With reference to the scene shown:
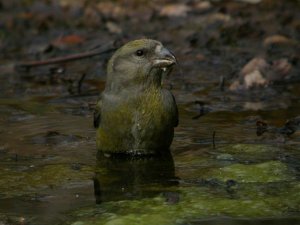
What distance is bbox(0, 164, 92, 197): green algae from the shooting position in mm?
5527

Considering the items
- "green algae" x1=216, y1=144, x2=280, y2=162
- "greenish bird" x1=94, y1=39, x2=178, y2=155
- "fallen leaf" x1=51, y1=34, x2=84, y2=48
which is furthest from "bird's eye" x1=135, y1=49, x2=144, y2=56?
"fallen leaf" x1=51, y1=34, x2=84, y2=48

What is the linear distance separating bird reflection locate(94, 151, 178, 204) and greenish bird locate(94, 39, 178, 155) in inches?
2.6

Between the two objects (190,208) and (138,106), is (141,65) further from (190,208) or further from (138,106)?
(190,208)

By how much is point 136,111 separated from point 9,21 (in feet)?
25.2

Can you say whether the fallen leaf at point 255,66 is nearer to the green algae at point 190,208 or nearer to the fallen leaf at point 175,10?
the fallen leaf at point 175,10

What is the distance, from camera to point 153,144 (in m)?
6.21

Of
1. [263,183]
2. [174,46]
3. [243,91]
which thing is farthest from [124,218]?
[174,46]

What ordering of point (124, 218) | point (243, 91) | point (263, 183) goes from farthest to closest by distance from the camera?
point (243, 91) → point (263, 183) → point (124, 218)

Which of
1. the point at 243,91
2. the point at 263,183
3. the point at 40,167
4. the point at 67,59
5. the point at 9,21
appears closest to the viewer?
the point at 263,183

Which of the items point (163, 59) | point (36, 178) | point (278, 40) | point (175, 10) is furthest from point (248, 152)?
point (175, 10)

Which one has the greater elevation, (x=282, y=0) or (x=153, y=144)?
(x=282, y=0)

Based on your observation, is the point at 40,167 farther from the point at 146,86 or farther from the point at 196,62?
the point at 196,62

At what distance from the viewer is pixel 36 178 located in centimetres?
580

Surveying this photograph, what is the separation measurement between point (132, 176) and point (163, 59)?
963 millimetres
